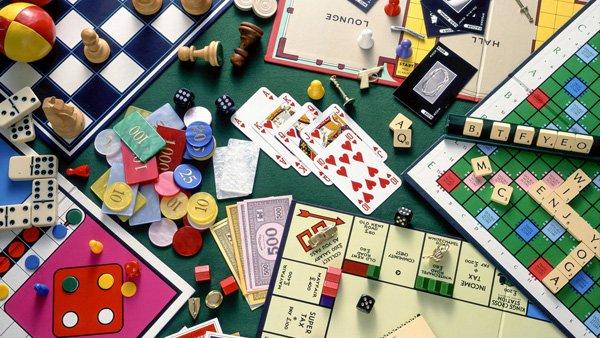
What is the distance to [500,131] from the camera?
3.57 metres

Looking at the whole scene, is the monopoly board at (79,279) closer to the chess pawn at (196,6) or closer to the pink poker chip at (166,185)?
the pink poker chip at (166,185)

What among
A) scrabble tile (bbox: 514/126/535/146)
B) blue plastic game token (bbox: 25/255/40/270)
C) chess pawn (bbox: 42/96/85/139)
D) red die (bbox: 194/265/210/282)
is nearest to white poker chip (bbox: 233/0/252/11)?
chess pawn (bbox: 42/96/85/139)

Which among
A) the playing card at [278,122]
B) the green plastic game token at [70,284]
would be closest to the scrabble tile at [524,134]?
the playing card at [278,122]

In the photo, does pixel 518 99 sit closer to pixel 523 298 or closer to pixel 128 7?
pixel 523 298

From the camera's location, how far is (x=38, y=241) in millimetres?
3566

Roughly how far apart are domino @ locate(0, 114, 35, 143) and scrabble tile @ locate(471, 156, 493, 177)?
2026 millimetres

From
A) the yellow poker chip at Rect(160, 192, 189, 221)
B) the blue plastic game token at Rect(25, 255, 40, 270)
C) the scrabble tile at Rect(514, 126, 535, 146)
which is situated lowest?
the blue plastic game token at Rect(25, 255, 40, 270)

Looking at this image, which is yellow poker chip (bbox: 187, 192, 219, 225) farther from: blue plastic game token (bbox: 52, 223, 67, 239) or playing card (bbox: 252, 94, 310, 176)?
blue plastic game token (bbox: 52, 223, 67, 239)

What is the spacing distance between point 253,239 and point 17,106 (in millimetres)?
1253

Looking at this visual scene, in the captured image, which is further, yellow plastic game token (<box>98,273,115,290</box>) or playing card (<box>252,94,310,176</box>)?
playing card (<box>252,94,310,176</box>)

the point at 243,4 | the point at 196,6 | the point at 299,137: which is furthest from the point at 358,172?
the point at 196,6

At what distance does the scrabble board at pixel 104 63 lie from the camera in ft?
12.2

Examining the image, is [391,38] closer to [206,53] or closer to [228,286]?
[206,53]

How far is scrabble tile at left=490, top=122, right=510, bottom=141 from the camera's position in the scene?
3.57 meters
